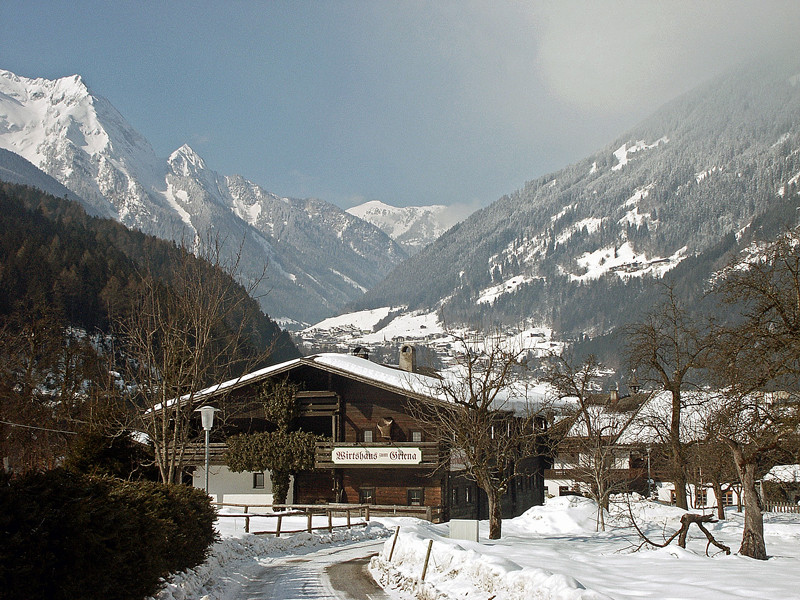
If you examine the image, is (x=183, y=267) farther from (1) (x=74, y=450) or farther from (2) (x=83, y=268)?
(2) (x=83, y=268)

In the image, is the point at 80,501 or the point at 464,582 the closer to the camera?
the point at 80,501

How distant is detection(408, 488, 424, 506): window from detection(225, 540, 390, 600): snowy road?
15.1 m

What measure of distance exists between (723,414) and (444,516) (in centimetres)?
2207

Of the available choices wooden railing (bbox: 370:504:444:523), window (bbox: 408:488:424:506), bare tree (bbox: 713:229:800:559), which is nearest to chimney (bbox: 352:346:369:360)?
window (bbox: 408:488:424:506)

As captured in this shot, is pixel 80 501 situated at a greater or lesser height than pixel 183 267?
lesser

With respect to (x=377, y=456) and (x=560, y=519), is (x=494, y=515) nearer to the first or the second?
(x=560, y=519)

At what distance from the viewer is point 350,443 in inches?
1588

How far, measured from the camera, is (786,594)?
1127cm

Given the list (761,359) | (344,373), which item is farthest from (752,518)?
(344,373)

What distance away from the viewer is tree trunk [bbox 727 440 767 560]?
18.5 m

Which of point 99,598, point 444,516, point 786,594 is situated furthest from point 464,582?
point 444,516

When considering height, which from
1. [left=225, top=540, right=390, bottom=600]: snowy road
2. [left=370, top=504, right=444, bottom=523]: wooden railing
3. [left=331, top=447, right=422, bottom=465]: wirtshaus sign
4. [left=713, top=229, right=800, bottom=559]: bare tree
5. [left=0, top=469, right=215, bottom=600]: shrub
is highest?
[left=713, top=229, right=800, bottom=559]: bare tree

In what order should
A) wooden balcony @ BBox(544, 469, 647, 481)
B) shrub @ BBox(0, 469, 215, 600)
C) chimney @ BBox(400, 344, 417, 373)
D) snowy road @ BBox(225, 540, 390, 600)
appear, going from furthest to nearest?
chimney @ BBox(400, 344, 417, 373) < wooden balcony @ BBox(544, 469, 647, 481) < snowy road @ BBox(225, 540, 390, 600) < shrub @ BBox(0, 469, 215, 600)

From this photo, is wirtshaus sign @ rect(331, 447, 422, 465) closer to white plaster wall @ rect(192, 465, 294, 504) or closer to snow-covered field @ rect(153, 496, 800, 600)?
white plaster wall @ rect(192, 465, 294, 504)
